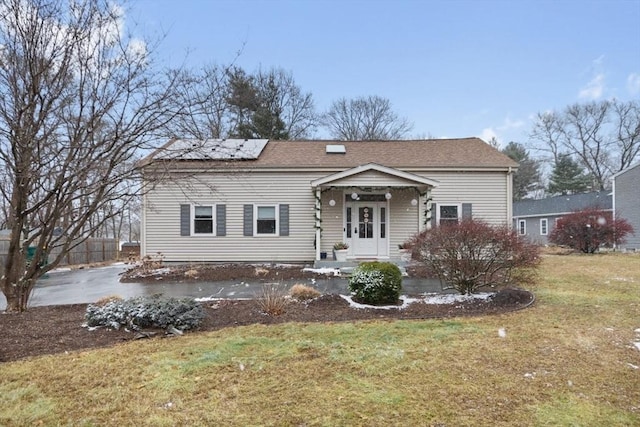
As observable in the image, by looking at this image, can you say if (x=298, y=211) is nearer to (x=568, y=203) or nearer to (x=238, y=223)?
(x=238, y=223)

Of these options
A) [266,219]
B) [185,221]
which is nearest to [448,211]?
[266,219]

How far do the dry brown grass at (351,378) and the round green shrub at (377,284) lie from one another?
1.31 m

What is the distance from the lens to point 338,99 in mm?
35656

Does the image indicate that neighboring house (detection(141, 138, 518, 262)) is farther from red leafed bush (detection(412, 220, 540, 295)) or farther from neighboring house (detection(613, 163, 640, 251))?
neighboring house (detection(613, 163, 640, 251))

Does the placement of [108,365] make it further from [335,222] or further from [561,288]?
[335,222]

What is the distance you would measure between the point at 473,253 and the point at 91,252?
780 inches

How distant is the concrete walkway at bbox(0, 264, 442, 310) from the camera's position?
8.85 meters

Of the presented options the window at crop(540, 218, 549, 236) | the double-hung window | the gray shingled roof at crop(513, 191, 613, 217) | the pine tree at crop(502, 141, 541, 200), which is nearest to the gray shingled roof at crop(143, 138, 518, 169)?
the double-hung window

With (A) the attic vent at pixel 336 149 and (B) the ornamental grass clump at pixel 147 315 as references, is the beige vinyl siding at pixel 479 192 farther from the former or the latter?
(B) the ornamental grass clump at pixel 147 315

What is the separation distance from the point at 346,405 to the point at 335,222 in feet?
39.0

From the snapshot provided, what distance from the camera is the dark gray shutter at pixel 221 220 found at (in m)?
15.2

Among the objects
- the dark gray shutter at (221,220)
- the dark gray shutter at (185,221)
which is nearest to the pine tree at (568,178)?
the dark gray shutter at (221,220)

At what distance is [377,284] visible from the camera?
23.3 ft

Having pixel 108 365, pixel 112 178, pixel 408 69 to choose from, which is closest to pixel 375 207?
pixel 408 69
